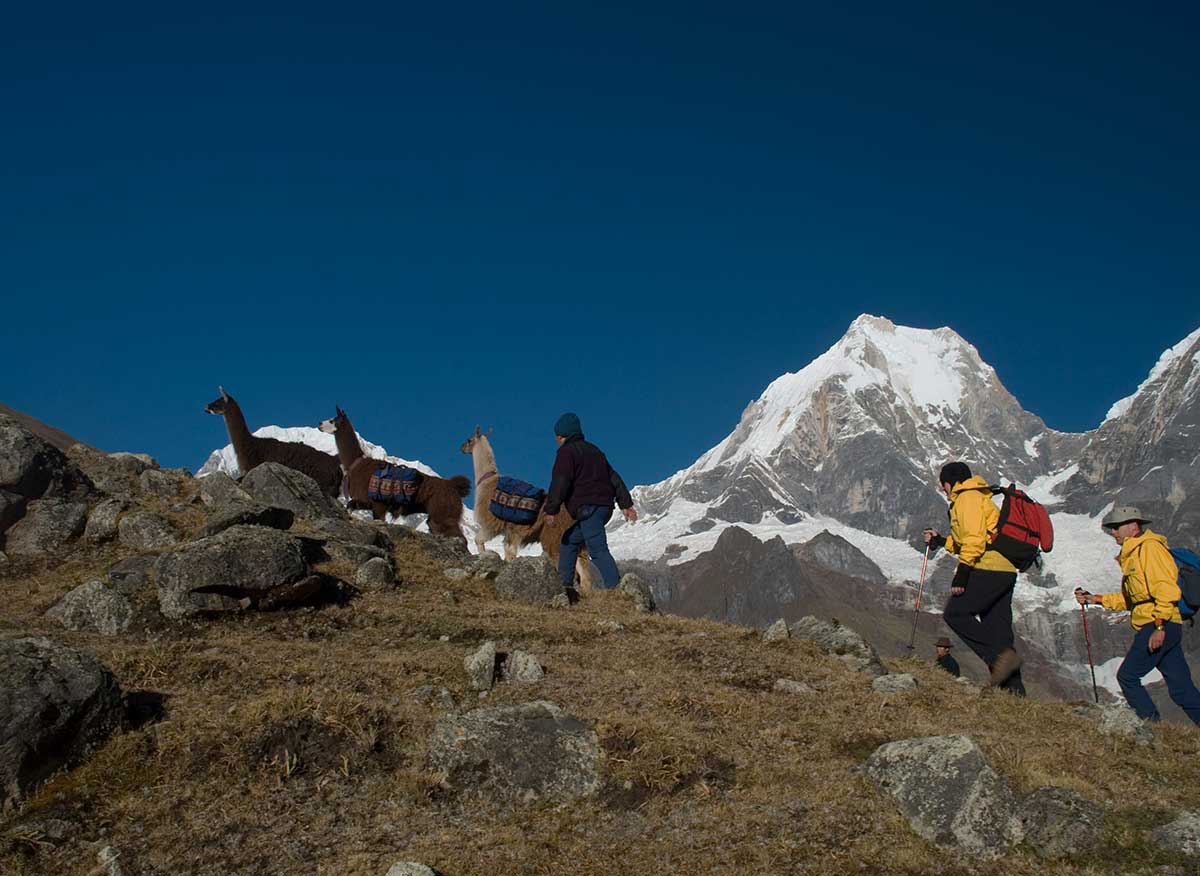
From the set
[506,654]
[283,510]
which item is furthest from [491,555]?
[506,654]

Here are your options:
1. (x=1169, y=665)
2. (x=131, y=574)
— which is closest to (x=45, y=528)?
(x=131, y=574)

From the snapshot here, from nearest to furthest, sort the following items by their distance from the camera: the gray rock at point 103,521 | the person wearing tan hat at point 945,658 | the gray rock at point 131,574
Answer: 1. the gray rock at point 131,574
2. the person wearing tan hat at point 945,658
3. the gray rock at point 103,521

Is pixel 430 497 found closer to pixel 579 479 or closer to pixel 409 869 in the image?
pixel 579 479

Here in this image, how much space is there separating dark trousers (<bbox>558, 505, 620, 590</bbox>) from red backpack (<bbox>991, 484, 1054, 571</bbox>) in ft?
19.5

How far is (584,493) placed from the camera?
49.1 feet

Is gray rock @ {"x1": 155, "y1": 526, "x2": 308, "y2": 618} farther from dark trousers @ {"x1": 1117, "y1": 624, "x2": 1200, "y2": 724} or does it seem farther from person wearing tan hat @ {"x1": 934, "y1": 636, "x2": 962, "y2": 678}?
dark trousers @ {"x1": 1117, "y1": 624, "x2": 1200, "y2": 724}

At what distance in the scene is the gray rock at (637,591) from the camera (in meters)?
15.2

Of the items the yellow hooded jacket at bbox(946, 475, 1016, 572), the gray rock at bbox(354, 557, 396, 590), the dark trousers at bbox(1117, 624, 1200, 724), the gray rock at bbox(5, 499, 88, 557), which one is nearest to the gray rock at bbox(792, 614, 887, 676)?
the yellow hooded jacket at bbox(946, 475, 1016, 572)

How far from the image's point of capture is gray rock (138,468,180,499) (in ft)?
60.8

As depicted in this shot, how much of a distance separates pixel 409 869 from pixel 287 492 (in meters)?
14.5

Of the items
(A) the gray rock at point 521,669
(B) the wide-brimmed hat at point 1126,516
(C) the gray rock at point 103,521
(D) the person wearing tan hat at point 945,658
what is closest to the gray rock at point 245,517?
(C) the gray rock at point 103,521

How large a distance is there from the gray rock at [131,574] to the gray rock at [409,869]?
7601mm

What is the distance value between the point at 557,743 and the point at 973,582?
5.60m

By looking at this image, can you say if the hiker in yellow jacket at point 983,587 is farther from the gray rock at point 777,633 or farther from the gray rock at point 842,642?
the gray rock at point 777,633
